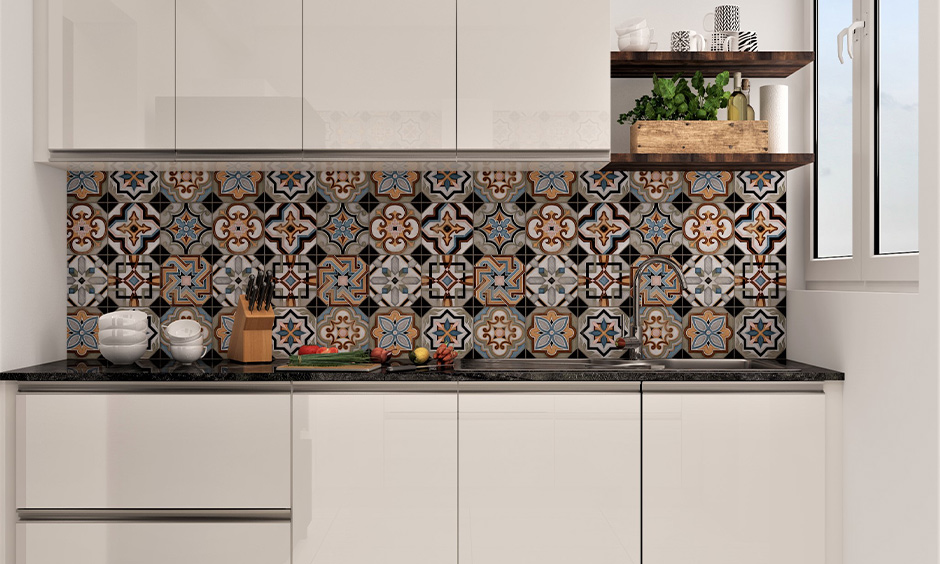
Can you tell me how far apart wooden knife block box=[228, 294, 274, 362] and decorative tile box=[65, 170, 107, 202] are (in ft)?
2.55

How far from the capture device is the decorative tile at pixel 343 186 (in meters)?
2.88

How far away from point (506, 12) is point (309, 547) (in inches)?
73.1

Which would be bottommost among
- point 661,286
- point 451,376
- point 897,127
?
point 451,376

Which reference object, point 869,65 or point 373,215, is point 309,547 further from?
point 869,65

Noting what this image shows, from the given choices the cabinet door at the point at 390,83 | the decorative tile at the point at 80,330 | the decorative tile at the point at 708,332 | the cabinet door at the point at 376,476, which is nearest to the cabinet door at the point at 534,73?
the cabinet door at the point at 390,83

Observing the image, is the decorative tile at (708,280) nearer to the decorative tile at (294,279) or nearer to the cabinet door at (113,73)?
the decorative tile at (294,279)

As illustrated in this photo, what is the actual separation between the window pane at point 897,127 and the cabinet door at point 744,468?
0.64m

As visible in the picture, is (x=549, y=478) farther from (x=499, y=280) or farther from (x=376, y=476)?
(x=499, y=280)

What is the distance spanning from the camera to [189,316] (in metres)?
2.88

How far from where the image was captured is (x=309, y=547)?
236 cm

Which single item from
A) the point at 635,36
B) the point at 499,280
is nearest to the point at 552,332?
the point at 499,280

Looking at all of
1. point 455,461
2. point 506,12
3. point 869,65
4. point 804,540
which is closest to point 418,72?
point 506,12

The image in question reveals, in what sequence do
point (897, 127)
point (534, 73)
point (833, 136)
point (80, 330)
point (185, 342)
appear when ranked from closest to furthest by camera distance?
point (897, 127)
point (534, 73)
point (185, 342)
point (833, 136)
point (80, 330)

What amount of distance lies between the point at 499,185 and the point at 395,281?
547mm
